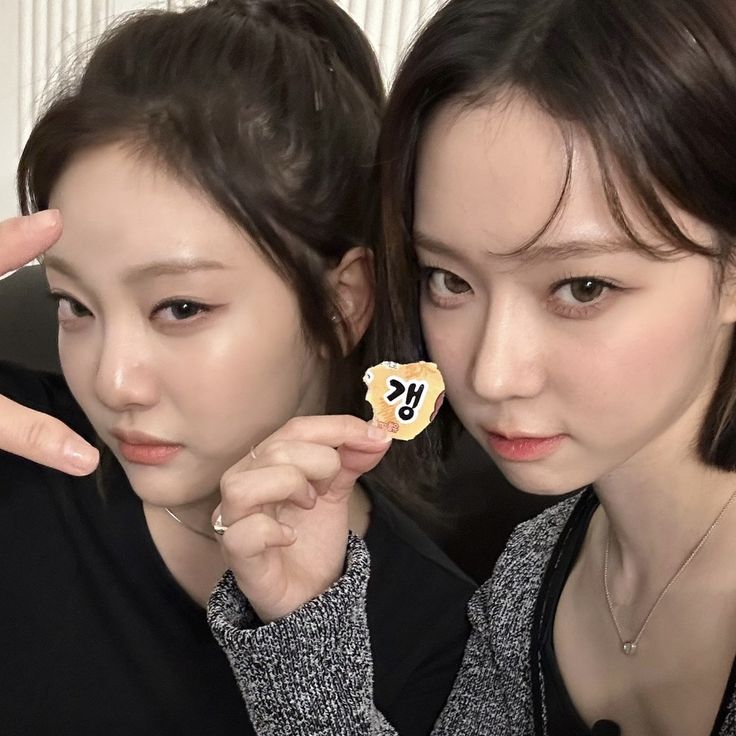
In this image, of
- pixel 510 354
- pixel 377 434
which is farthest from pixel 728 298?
pixel 377 434

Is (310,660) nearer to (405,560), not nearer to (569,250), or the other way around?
(405,560)

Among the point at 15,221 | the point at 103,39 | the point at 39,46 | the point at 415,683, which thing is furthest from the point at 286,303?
the point at 39,46

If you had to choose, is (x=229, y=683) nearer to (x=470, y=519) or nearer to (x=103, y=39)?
(x=470, y=519)

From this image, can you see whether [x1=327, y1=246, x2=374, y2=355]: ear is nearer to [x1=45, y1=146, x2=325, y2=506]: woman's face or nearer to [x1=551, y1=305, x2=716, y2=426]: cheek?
[x1=45, y1=146, x2=325, y2=506]: woman's face

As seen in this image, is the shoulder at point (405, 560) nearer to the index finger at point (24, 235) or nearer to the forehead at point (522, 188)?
the forehead at point (522, 188)

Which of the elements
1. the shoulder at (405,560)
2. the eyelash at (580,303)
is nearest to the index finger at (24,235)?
the eyelash at (580,303)

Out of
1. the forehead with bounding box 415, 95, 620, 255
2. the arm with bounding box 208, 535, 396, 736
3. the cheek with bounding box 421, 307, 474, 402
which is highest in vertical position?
the forehead with bounding box 415, 95, 620, 255

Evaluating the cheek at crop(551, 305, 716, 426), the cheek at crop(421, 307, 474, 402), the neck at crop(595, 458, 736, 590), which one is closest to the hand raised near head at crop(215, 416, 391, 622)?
the cheek at crop(421, 307, 474, 402)

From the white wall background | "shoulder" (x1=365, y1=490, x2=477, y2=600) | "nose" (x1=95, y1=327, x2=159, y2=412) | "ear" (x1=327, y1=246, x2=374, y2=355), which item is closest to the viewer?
"nose" (x1=95, y1=327, x2=159, y2=412)
